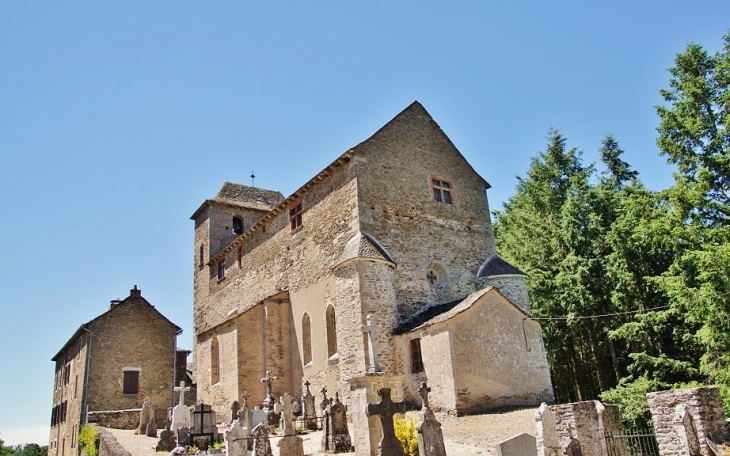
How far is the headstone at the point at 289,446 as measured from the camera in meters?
12.8

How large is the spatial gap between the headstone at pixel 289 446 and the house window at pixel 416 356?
267 inches

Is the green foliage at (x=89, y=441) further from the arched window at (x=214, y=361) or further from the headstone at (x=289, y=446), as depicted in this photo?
the headstone at (x=289, y=446)

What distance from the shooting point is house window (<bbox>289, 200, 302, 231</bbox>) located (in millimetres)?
25641

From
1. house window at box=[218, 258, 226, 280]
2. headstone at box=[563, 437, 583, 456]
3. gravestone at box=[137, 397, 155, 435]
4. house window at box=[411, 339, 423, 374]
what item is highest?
house window at box=[218, 258, 226, 280]

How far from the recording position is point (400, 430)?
12.8 meters

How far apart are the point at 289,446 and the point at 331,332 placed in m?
9.37

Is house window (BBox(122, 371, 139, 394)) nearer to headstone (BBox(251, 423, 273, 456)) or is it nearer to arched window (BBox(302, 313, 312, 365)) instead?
arched window (BBox(302, 313, 312, 365))

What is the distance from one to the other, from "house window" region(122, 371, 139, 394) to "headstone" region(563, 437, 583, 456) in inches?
1008

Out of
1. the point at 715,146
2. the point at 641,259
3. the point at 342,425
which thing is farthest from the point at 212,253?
the point at 715,146

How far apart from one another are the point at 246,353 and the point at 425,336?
961cm

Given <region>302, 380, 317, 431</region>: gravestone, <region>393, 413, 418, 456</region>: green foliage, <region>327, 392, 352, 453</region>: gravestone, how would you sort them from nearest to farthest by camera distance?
<region>393, 413, 418, 456</region>: green foliage < <region>327, 392, 352, 453</region>: gravestone < <region>302, 380, 317, 431</region>: gravestone

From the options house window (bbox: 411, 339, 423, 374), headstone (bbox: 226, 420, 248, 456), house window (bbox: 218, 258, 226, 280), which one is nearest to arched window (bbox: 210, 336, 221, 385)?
house window (bbox: 218, 258, 226, 280)

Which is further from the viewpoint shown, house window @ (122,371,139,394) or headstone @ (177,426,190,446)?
house window @ (122,371,139,394)

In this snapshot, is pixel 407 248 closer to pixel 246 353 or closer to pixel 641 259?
pixel 246 353
